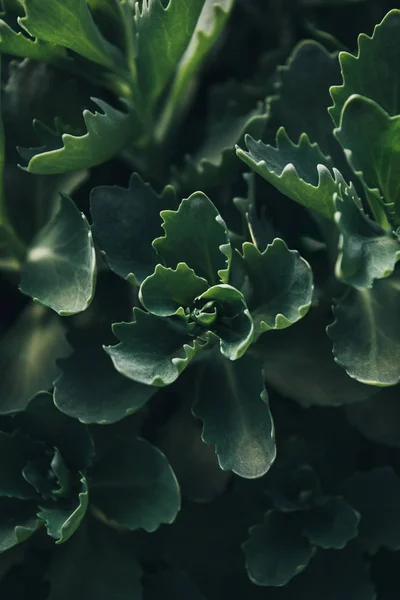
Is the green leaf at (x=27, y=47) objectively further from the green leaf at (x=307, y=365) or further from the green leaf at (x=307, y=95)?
the green leaf at (x=307, y=365)

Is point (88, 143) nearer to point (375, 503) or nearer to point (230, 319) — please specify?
point (230, 319)

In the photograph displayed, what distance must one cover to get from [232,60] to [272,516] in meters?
0.57

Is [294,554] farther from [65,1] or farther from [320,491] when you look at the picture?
[65,1]

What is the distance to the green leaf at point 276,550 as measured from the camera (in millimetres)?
749

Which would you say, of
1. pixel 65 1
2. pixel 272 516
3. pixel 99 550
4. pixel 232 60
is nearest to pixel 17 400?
pixel 99 550

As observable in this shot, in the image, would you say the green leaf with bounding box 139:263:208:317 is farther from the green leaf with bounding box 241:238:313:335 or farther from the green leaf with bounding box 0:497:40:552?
the green leaf with bounding box 0:497:40:552

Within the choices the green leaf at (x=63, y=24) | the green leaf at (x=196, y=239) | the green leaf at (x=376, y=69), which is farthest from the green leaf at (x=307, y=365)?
the green leaf at (x=63, y=24)

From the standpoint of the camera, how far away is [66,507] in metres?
0.78

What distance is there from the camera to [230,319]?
0.72 meters

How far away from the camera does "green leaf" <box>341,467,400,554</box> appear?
2.70ft

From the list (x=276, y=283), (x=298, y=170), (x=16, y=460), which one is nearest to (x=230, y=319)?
(x=276, y=283)

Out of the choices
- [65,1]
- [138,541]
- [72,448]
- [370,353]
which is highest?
[65,1]

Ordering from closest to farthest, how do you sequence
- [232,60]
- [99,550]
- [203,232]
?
[203,232]
[99,550]
[232,60]

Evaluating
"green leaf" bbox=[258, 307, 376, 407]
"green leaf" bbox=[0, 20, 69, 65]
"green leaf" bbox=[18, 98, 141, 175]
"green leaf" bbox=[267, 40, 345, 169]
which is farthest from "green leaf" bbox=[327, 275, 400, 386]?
"green leaf" bbox=[0, 20, 69, 65]
